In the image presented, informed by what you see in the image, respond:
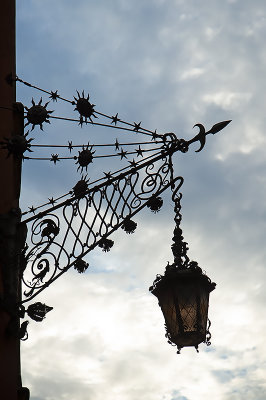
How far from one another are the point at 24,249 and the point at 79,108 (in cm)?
140

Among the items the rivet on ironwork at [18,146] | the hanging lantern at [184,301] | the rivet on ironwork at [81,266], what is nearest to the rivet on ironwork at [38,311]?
the rivet on ironwork at [81,266]

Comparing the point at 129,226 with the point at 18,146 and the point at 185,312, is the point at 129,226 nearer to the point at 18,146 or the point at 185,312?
the point at 185,312

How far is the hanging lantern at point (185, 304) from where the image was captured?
19.9 ft

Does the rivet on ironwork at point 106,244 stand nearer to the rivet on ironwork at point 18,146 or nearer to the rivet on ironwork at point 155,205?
the rivet on ironwork at point 155,205

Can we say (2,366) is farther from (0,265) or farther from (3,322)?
(0,265)

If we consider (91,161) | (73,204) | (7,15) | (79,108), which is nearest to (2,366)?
(73,204)

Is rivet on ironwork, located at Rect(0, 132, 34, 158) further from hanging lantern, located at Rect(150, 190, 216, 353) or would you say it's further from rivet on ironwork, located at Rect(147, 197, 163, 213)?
hanging lantern, located at Rect(150, 190, 216, 353)

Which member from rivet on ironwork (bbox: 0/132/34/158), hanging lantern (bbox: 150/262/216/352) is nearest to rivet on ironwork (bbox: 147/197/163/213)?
hanging lantern (bbox: 150/262/216/352)

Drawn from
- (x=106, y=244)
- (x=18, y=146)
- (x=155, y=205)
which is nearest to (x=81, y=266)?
(x=106, y=244)

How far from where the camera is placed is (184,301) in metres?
6.12

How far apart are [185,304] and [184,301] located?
3 centimetres

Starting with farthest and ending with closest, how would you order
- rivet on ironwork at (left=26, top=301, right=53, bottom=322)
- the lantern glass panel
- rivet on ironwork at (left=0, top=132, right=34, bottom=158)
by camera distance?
rivet on ironwork at (left=26, top=301, right=53, bottom=322)
the lantern glass panel
rivet on ironwork at (left=0, top=132, right=34, bottom=158)

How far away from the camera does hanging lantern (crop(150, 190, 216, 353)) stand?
19.9 feet

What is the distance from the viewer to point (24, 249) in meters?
6.18
